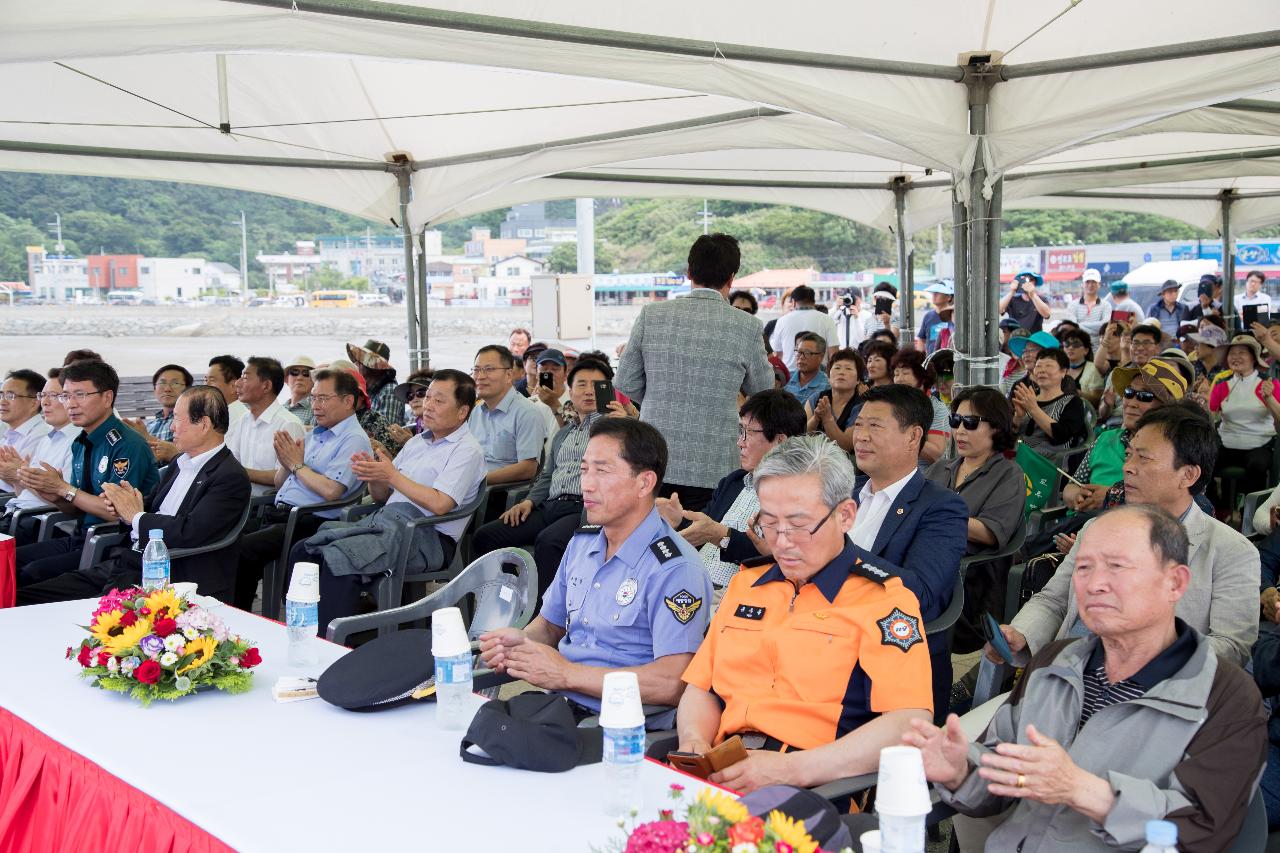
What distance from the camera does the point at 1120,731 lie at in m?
1.82

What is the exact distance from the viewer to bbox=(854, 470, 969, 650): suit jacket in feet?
9.14

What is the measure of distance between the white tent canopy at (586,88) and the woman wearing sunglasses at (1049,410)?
0.94 ft

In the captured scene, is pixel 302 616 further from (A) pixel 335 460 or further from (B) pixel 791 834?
(A) pixel 335 460

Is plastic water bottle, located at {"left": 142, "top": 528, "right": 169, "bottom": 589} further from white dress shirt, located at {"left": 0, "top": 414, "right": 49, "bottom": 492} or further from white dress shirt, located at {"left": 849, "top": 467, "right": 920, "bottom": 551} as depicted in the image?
white dress shirt, located at {"left": 0, "top": 414, "right": 49, "bottom": 492}

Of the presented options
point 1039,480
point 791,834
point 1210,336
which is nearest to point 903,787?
point 791,834

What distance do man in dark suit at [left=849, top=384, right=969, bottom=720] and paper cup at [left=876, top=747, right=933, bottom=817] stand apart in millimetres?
1157

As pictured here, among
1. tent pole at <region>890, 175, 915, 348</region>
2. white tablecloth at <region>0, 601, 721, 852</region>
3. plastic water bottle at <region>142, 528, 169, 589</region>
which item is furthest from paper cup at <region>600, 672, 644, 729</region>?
tent pole at <region>890, 175, 915, 348</region>

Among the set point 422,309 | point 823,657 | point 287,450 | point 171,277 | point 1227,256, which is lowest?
point 823,657

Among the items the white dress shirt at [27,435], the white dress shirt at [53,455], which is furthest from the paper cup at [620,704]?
the white dress shirt at [27,435]

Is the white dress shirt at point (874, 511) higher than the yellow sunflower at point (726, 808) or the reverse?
higher

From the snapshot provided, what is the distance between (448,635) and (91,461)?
3.24 metres

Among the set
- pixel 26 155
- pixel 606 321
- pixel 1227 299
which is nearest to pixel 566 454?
pixel 26 155

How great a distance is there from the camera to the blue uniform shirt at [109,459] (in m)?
4.62

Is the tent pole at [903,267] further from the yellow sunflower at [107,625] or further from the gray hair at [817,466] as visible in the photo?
the yellow sunflower at [107,625]
